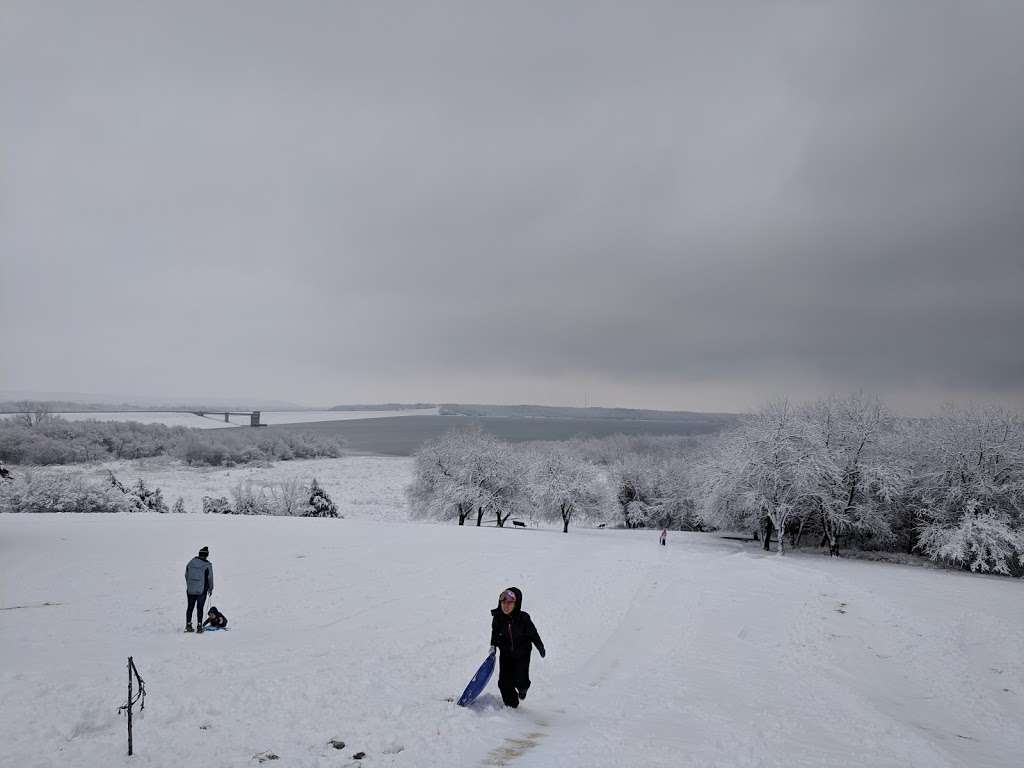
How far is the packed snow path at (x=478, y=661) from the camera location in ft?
22.4

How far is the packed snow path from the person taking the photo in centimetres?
684

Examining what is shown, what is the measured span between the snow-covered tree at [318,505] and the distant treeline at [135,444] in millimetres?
56694

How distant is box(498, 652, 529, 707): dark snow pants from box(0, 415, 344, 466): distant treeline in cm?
10174

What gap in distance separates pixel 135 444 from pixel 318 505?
250 ft

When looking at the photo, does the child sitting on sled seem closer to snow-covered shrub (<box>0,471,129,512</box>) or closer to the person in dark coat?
the person in dark coat

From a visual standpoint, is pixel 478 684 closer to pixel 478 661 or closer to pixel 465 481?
pixel 478 661

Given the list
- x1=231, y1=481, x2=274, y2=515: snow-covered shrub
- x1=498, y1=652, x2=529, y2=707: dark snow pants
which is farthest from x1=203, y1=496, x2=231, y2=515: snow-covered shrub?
x1=498, y1=652, x2=529, y2=707: dark snow pants

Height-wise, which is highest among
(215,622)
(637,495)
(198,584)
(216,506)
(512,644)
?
(512,644)

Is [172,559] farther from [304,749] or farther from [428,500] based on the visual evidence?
[428,500]

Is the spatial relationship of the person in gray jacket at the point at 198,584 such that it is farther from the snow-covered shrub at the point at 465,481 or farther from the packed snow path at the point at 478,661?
the snow-covered shrub at the point at 465,481

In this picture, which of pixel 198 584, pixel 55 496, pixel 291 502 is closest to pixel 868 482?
pixel 198 584

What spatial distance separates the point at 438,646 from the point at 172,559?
670 inches

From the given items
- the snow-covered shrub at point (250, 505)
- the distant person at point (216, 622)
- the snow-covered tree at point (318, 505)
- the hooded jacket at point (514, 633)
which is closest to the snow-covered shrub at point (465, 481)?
the snow-covered tree at point (318, 505)

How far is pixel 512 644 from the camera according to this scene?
8.04 m
